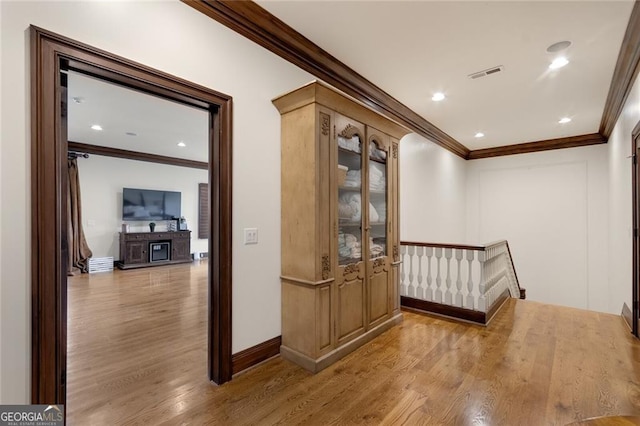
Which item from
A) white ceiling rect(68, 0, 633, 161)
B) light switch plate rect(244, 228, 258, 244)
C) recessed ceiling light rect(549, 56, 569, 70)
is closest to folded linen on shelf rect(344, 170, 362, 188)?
light switch plate rect(244, 228, 258, 244)

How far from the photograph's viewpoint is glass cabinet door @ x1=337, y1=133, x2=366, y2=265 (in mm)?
2689

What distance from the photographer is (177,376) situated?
228 cm

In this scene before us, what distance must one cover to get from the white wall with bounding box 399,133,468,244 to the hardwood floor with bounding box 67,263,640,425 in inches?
72.3

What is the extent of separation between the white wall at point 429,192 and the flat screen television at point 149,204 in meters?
6.02

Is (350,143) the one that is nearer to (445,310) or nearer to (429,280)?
(429,280)

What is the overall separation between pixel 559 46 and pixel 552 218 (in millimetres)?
4505

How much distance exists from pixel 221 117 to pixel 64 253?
1.28 metres

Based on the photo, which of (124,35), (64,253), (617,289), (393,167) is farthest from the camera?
(617,289)

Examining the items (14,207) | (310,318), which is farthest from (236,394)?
(14,207)

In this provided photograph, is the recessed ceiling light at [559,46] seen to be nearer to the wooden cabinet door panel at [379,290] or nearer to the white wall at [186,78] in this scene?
the white wall at [186,78]

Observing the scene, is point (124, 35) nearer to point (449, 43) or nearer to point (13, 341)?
point (13, 341)

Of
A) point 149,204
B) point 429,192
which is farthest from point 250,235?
point 149,204

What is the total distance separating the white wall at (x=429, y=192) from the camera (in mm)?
4695

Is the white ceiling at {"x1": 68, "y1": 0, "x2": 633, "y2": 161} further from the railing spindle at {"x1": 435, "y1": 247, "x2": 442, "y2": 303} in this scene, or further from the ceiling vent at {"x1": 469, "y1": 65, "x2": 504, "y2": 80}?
the railing spindle at {"x1": 435, "y1": 247, "x2": 442, "y2": 303}
